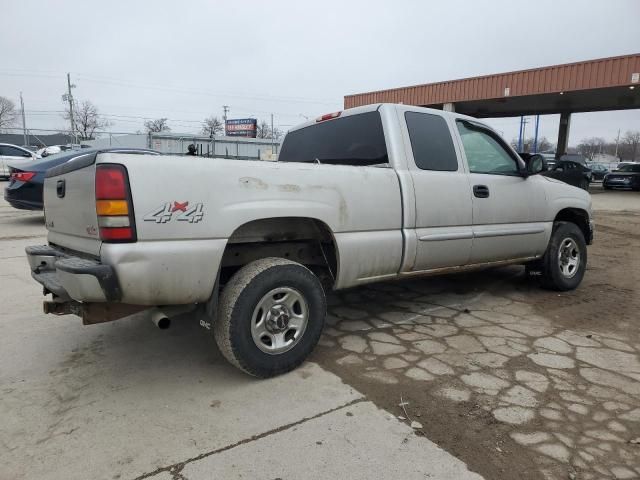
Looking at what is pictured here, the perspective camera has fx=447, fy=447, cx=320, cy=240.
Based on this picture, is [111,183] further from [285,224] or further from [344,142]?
[344,142]

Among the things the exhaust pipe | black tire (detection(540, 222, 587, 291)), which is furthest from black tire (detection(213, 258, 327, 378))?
black tire (detection(540, 222, 587, 291))

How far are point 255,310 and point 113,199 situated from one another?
106 centimetres

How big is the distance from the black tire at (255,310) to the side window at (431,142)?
1492 mm

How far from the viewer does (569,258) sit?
5.18 meters

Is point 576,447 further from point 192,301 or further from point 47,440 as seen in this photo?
point 47,440

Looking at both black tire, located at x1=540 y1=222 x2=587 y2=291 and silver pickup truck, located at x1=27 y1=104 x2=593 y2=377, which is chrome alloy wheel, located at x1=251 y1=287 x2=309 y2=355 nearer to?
silver pickup truck, located at x1=27 y1=104 x2=593 y2=377

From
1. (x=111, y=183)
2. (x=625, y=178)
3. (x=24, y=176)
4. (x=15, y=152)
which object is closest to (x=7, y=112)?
(x=15, y=152)

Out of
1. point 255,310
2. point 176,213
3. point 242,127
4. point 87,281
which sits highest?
point 242,127

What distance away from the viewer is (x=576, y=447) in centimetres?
228

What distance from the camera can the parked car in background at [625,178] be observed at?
2442 centimetres

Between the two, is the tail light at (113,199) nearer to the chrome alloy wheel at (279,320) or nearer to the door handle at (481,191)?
the chrome alloy wheel at (279,320)

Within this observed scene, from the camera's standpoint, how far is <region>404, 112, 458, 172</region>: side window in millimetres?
3766

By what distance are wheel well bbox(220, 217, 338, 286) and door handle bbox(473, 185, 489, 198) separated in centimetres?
155

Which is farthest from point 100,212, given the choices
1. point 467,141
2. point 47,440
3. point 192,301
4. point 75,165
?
point 467,141
